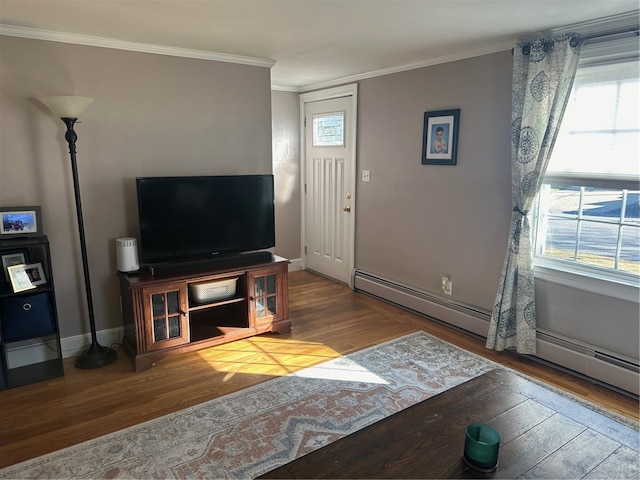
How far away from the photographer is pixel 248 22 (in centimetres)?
260

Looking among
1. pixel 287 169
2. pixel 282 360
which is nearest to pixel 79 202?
pixel 282 360

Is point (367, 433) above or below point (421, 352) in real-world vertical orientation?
above

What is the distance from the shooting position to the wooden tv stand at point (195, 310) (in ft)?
9.77

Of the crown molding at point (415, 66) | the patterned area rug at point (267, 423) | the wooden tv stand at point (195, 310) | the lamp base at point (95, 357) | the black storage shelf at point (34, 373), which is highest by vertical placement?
the crown molding at point (415, 66)

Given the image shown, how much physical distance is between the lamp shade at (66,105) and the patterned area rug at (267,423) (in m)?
1.92

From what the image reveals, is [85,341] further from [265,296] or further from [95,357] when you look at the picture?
[265,296]

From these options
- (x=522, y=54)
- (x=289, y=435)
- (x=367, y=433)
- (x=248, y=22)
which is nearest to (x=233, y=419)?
(x=289, y=435)

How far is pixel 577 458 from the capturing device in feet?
5.00

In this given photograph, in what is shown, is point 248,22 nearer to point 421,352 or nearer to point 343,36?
point 343,36

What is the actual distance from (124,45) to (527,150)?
285cm

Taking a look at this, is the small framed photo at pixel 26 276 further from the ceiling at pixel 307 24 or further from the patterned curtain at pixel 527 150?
the patterned curtain at pixel 527 150

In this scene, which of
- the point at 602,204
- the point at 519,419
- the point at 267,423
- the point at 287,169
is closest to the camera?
the point at 519,419

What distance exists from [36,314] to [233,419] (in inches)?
56.9

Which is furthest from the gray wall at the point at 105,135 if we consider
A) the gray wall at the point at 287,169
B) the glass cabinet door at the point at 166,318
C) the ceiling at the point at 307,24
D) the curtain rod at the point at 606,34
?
the curtain rod at the point at 606,34
